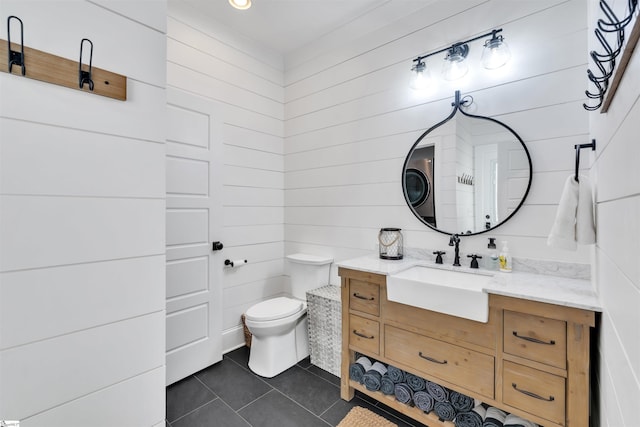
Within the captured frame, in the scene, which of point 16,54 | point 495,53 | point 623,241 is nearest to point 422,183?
point 495,53

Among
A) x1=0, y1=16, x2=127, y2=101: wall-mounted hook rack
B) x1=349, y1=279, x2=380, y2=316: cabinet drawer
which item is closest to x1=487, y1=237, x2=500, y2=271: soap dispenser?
x1=349, y1=279, x2=380, y2=316: cabinet drawer

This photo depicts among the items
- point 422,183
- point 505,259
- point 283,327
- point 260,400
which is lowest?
point 260,400

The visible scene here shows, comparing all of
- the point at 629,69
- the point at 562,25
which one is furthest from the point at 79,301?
the point at 562,25

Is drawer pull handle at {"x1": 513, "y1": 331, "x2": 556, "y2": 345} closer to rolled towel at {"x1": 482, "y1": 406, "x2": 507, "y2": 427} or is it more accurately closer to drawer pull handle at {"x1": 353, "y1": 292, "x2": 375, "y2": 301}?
rolled towel at {"x1": 482, "y1": 406, "x2": 507, "y2": 427}

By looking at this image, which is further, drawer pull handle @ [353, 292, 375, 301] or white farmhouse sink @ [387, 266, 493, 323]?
drawer pull handle @ [353, 292, 375, 301]

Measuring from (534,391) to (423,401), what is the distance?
595 mm

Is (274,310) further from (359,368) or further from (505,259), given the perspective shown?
(505,259)

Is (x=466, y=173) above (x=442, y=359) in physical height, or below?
above

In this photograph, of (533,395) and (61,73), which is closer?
(61,73)

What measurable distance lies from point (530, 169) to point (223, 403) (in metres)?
2.48

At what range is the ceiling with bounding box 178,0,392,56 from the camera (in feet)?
7.41

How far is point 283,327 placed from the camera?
7.26ft

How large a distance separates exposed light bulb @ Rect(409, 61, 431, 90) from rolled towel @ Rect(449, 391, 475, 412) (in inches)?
79.6

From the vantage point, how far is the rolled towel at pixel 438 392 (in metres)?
1.58
